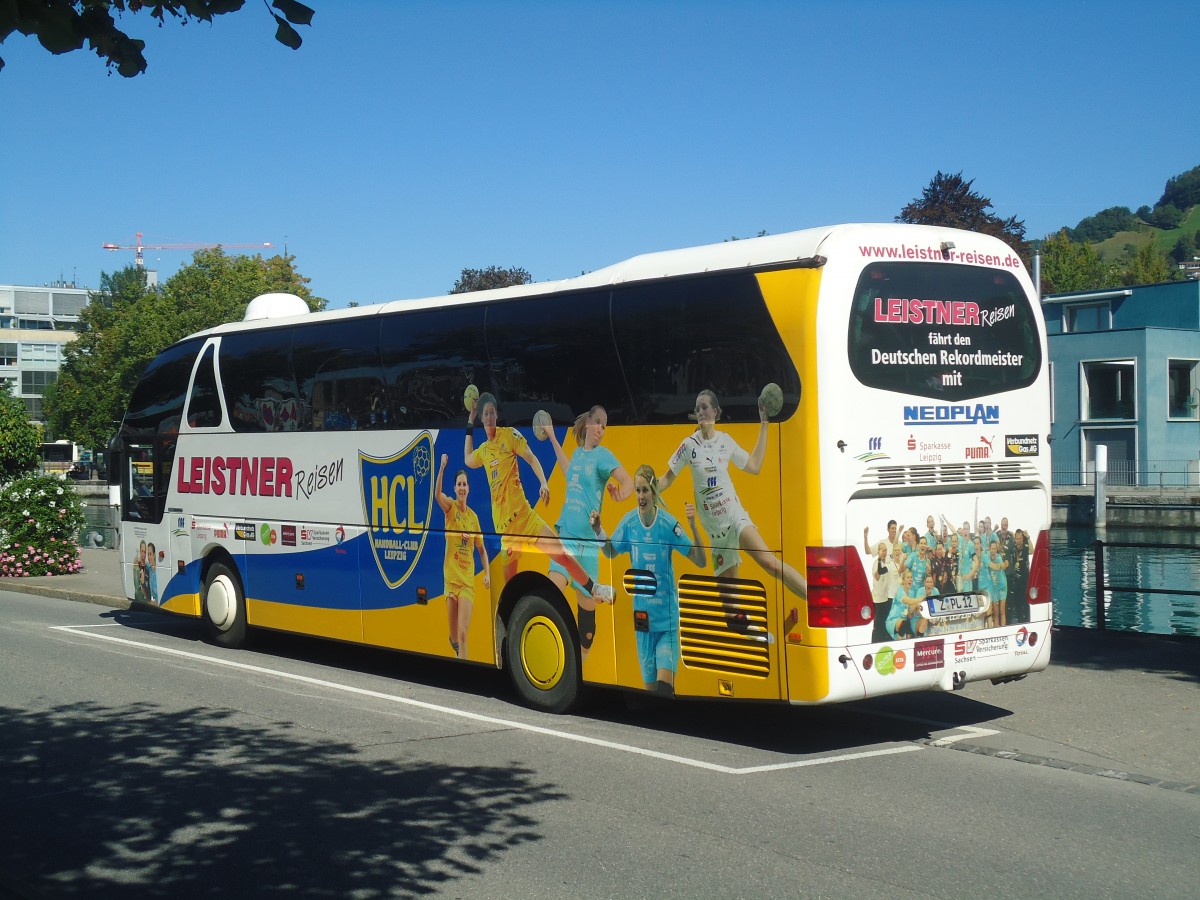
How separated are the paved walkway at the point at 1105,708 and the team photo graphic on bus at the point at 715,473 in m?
0.64

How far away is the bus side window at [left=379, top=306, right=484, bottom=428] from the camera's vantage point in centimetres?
1143

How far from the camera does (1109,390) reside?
2298 inches

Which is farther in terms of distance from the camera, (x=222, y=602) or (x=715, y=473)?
(x=222, y=602)

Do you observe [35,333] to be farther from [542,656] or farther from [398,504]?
[542,656]

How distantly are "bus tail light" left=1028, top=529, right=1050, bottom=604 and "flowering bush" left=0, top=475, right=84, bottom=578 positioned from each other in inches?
765

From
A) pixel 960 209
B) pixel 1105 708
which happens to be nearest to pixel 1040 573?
pixel 1105 708

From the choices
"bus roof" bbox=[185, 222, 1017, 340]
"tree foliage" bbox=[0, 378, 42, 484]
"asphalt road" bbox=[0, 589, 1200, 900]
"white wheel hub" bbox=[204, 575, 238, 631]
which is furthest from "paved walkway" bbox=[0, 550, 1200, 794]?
"tree foliage" bbox=[0, 378, 42, 484]

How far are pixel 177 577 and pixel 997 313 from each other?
10527 millimetres

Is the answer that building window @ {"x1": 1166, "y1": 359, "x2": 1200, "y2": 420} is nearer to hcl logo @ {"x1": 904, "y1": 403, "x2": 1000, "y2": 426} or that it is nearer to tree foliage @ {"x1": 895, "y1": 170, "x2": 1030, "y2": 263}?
tree foliage @ {"x1": 895, "y1": 170, "x2": 1030, "y2": 263}

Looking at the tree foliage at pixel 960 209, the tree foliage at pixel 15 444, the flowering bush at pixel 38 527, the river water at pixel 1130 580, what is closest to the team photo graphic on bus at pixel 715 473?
the river water at pixel 1130 580

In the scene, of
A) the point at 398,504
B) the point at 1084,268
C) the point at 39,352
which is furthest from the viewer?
the point at 39,352

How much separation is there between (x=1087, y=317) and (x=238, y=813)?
6570 cm

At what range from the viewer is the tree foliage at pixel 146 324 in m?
83.4

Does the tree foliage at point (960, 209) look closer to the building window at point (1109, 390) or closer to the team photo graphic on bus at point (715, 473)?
the building window at point (1109, 390)
